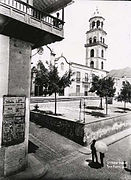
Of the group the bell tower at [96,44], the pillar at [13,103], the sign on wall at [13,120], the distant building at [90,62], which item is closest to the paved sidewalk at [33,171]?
the pillar at [13,103]

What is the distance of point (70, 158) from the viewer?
7.99 meters

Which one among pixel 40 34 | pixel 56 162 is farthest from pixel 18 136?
pixel 40 34

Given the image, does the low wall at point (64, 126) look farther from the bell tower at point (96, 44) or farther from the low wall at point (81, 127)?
the bell tower at point (96, 44)

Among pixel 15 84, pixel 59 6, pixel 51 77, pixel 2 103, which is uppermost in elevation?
pixel 59 6

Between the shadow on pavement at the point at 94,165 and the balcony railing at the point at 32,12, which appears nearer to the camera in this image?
the balcony railing at the point at 32,12

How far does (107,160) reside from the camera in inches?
318

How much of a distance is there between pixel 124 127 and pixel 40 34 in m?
12.0

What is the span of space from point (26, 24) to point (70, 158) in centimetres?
672

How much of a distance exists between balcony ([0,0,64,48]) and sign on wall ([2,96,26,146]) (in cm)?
240

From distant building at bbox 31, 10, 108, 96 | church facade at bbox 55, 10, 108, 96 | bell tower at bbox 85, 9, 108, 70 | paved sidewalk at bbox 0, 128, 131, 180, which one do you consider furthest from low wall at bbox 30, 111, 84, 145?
bell tower at bbox 85, 9, 108, 70

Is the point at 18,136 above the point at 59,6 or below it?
below

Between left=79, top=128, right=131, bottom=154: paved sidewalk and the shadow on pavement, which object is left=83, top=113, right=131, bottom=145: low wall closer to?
left=79, top=128, right=131, bottom=154: paved sidewalk

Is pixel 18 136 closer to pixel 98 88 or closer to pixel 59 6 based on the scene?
pixel 59 6

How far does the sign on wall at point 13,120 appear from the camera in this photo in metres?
5.51
